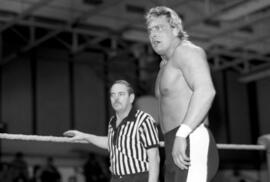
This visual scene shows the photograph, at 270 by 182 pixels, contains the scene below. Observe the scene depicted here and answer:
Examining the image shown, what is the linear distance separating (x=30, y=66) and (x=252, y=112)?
6.39 meters

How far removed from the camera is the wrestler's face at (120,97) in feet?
8.39

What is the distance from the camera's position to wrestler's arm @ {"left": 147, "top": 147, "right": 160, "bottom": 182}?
2381 mm

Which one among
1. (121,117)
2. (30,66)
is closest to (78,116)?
(30,66)

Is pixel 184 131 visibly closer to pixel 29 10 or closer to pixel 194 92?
pixel 194 92

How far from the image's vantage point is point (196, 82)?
174 centimetres

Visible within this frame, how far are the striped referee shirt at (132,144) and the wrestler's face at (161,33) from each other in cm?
69

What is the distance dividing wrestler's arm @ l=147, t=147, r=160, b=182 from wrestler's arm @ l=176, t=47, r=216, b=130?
2.38 ft

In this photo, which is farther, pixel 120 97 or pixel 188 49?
pixel 120 97

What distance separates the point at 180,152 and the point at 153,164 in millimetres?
776

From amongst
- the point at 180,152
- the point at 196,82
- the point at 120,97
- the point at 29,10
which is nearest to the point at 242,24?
the point at 29,10

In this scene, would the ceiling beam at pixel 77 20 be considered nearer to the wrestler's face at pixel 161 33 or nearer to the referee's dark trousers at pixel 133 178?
the referee's dark trousers at pixel 133 178

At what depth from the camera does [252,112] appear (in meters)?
14.4

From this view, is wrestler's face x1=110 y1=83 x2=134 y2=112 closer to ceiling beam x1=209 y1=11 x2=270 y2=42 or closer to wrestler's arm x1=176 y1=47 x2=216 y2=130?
wrestler's arm x1=176 y1=47 x2=216 y2=130

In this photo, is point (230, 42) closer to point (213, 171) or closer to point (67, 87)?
point (67, 87)
